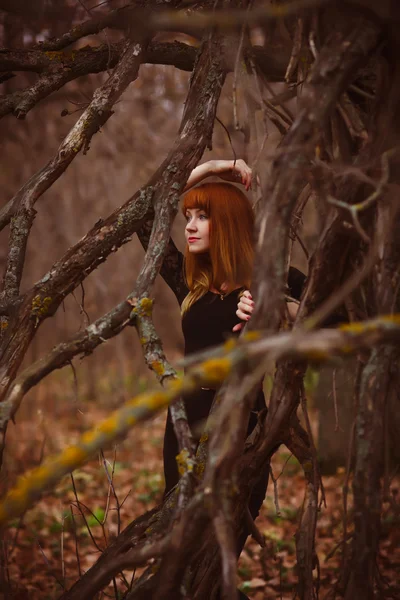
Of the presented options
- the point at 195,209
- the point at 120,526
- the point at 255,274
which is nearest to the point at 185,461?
the point at 255,274

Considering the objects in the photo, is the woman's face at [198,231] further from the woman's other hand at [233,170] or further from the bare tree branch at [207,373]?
the bare tree branch at [207,373]

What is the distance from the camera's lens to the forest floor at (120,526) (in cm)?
374

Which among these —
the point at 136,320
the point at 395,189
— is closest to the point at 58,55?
the point at 136,320

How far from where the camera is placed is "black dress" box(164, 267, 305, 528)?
289 centimetres

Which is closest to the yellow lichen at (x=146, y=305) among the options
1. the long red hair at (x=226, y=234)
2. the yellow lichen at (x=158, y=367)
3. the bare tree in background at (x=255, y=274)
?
the bare tree in background at (x=255, y=274)

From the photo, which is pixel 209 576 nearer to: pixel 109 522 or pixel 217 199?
pixel 217 199

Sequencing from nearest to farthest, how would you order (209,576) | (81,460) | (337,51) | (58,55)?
(81,460), (337,51), (209,576), (58,55)

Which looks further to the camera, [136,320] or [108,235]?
[108,235]

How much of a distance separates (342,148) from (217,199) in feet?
3.14

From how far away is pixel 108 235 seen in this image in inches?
96.3

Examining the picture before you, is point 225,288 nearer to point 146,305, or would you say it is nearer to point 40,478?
point 146,305

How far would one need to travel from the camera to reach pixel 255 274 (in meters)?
1.84

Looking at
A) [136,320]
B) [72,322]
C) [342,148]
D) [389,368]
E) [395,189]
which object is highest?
[72,322]

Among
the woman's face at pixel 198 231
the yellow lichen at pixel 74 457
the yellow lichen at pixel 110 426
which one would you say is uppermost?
the woman's face at pixel 198 231
